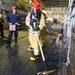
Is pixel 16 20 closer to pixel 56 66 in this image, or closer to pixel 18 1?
pixel 56 66

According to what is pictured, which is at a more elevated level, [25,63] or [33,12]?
[33,12]

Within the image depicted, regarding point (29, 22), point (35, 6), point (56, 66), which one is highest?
point (35, 6)

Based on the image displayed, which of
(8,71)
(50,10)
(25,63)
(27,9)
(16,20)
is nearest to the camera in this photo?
(8,71)

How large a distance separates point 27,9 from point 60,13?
16055 mm

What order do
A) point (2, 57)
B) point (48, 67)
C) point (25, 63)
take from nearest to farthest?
point (48, 67) < point (25, 63) < point (2, 57)

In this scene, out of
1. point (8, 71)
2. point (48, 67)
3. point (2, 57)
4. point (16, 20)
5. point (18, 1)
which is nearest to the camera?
point (8, 71)

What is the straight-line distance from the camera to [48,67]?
4746mm

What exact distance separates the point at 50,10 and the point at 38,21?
3140cm

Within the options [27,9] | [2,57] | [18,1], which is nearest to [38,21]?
[2,57]

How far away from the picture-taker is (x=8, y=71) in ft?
14.3

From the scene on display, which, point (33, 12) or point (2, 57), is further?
point (2, 57)

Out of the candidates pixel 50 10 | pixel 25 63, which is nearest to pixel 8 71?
pixel 25 63

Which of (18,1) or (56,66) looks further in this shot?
(18,1)

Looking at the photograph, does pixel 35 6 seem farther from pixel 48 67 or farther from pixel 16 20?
pixel 16 20
